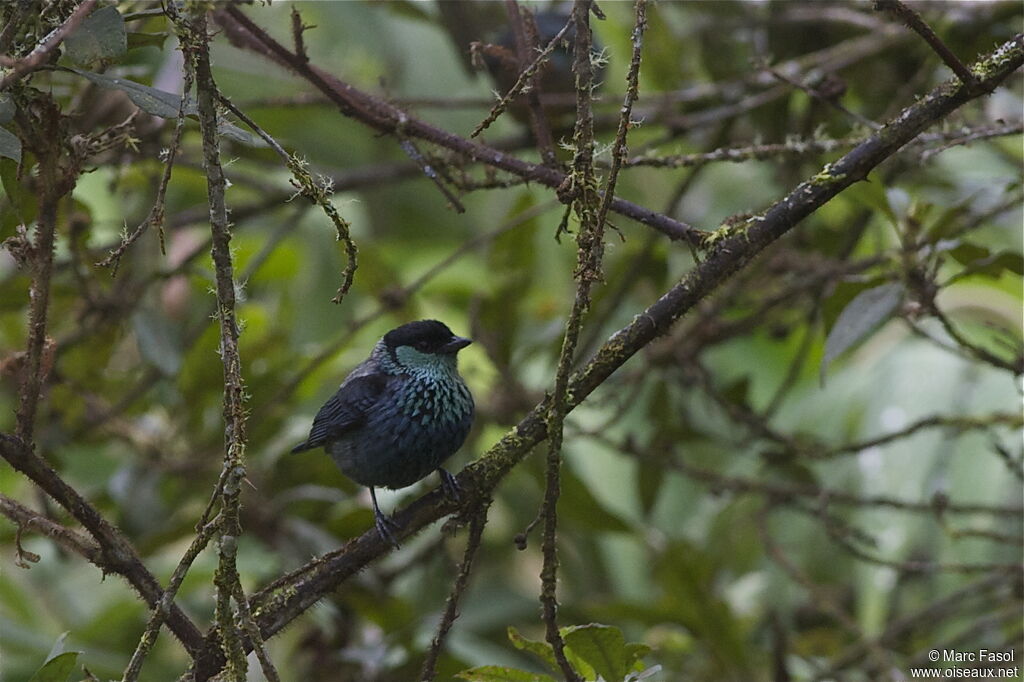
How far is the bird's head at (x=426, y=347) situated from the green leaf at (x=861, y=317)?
98cm

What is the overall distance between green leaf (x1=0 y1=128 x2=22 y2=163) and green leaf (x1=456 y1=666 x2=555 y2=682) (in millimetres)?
1056

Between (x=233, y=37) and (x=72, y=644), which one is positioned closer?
(x=233, y=37)

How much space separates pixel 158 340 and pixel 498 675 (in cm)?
Answer: 174

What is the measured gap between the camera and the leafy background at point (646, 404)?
3.21m

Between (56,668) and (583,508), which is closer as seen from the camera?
(56,668)

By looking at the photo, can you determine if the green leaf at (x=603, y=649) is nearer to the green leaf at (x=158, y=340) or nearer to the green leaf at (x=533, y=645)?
the green leaf at (x=533, y=645)

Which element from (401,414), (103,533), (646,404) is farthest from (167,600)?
(646,404)

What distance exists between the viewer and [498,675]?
1759 mm

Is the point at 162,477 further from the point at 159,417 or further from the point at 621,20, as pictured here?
the point at 621,20

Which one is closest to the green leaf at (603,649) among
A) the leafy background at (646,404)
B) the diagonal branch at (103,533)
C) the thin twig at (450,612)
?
the thin twig at (450,612)

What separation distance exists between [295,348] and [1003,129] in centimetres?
278

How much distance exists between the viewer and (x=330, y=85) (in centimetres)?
229

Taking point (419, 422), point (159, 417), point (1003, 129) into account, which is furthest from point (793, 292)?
point (159, 417)

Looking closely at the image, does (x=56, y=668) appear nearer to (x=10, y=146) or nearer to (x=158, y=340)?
(x=10, y=146)
